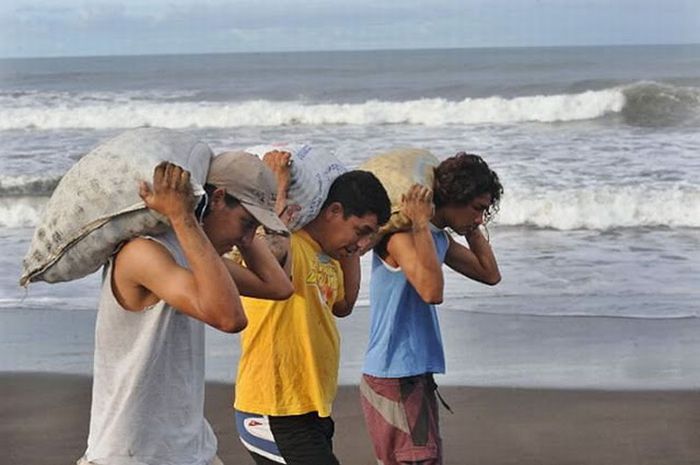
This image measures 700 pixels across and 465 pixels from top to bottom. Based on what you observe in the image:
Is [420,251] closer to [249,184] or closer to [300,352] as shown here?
[300,352]

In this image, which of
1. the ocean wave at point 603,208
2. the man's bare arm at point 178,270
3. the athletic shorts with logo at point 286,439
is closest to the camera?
the man's bare arm at point 178,270

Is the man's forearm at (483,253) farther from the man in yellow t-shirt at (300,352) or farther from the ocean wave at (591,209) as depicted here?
the ocean wave at (591,209)

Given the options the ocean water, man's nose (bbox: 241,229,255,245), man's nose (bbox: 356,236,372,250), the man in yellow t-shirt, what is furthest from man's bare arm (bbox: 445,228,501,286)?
the ocean water

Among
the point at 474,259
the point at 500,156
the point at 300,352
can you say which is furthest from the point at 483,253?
the point at 500,156

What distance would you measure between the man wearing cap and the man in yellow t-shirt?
0.54 metres

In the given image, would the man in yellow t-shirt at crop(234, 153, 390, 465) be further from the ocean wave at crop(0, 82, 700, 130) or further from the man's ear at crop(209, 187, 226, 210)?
the ocean wave at crop(0, 82, 700, 130)

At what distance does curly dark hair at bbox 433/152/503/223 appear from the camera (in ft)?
11.9

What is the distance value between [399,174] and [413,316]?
41 centimetres

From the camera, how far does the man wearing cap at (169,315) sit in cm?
250

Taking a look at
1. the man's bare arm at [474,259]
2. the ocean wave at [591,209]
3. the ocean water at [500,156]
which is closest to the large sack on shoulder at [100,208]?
the man's bare arm at [474,259]

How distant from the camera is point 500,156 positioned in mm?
13141

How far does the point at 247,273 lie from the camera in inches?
118

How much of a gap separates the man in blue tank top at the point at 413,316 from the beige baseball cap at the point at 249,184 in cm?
87

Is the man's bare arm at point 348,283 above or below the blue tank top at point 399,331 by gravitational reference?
above
